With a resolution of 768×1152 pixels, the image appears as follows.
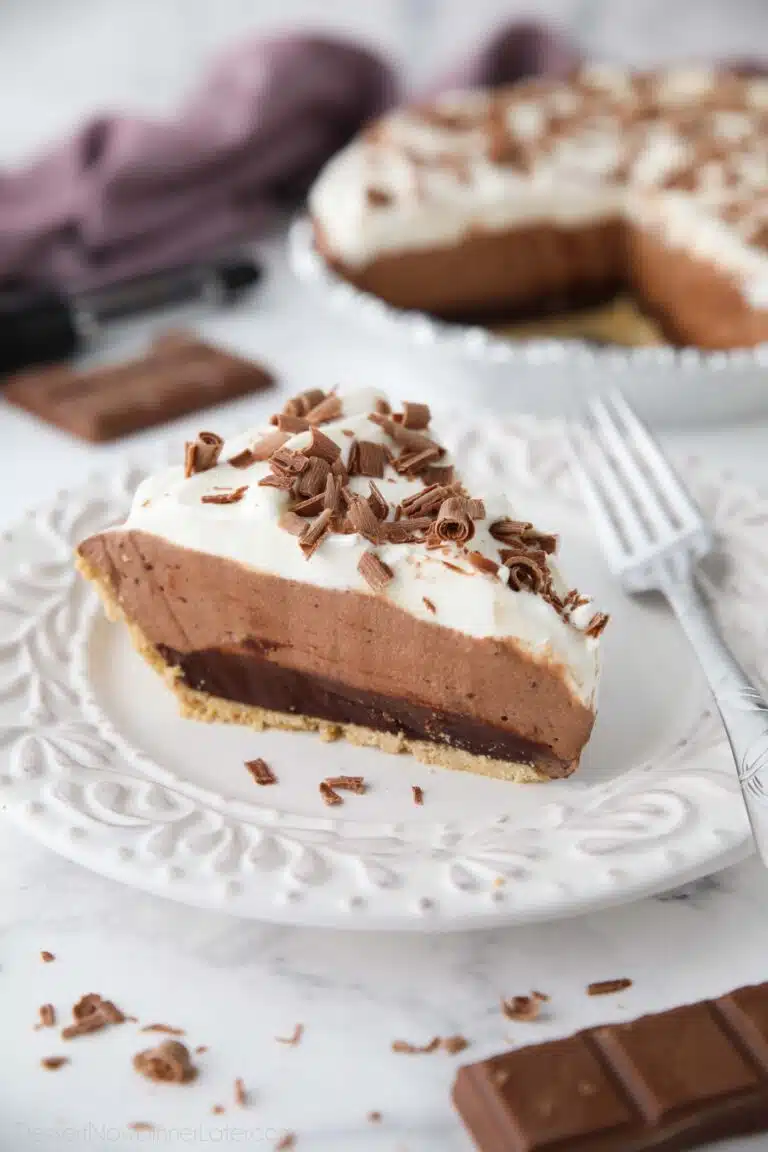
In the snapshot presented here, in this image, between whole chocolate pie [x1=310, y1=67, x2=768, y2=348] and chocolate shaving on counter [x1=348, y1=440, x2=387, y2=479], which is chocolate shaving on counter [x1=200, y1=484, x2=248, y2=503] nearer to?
chocolate shaving on counter [x1=348, y1=440, x2=387, y2=479]

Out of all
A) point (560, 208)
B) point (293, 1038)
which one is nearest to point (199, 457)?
point (293, 1038)

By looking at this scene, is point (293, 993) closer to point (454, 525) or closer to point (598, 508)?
point (454, 525)

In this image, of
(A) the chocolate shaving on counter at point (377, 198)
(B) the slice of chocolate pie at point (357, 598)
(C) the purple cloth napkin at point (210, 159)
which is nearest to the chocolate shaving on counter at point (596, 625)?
(B) the slice of chocolate pie at point (357, 598)

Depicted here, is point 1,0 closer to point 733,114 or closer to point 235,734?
point 733,114

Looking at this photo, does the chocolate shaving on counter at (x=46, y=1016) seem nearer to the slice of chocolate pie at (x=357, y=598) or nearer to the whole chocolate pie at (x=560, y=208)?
the slice of chocolate pie at (x=357, y=598)

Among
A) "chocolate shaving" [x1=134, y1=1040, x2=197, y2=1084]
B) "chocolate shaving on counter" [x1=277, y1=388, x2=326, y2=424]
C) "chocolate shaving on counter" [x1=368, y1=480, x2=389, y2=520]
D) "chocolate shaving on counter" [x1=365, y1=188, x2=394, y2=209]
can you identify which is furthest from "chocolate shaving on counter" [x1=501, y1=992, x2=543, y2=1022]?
"chocolate shaving on counter" [x1=365, y1=188, x2=394, y2=209]

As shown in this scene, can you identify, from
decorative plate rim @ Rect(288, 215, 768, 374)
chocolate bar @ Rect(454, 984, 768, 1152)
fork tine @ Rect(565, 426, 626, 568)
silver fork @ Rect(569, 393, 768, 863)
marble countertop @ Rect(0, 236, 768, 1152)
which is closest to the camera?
chocolate bar @ Rect(454, 984, 768, 1152)
